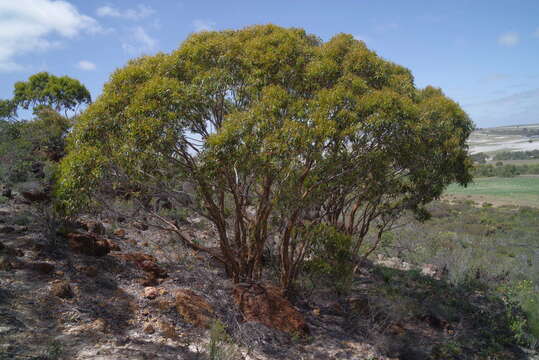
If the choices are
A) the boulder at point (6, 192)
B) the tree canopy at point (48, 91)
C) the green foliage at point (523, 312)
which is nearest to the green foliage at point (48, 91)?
the tree canopy at point (48, 91)

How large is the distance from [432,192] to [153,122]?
24.4 ft

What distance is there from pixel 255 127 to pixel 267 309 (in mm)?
3609

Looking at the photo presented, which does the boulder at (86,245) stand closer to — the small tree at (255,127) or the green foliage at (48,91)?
the small tree at (255,127)

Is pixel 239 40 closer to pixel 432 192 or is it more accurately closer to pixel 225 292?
pixel 225 292

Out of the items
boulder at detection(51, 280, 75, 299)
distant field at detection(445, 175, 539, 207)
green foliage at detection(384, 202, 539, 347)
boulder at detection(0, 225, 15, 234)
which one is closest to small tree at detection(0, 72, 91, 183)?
boulder at detection(0, 225, 15, 234)

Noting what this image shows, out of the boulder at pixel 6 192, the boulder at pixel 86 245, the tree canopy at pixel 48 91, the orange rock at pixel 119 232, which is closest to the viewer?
the boulder at pixel 86 245

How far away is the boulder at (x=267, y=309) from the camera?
7309 mm

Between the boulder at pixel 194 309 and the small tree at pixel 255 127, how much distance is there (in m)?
1.21

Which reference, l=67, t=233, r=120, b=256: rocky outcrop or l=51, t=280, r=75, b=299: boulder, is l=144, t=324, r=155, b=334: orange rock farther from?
l=67, t=233, r=120, b=256: rocky outcrop

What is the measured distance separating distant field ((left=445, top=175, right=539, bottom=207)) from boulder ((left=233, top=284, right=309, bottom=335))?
32.2m

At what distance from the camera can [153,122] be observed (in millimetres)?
6059

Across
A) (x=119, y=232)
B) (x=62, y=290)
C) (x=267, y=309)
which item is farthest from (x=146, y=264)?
(x=267, y=309)

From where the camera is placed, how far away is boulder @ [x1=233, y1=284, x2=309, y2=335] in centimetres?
731

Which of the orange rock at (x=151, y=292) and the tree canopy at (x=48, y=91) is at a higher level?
the tree canopy at (x=48, y=91)
